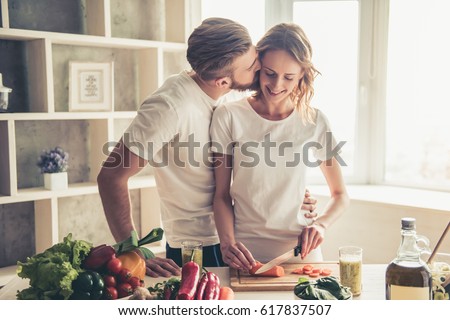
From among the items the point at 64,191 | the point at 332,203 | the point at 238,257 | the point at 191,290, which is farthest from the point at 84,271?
the point at 64,191

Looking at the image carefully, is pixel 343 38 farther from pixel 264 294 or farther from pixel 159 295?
pixel 159 295

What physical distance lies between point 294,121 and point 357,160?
4.80 feet

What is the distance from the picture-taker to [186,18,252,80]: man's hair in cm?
188

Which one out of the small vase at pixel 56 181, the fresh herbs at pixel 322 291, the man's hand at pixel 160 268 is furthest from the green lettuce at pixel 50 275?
the small vase at pixel 56 181

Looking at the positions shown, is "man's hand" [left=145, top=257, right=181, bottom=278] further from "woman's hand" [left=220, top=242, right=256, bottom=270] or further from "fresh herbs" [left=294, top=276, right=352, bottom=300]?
"fresh herbs" [left=294, top=276, right=352, bottom=300]

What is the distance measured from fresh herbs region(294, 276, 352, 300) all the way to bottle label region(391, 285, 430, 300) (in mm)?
114

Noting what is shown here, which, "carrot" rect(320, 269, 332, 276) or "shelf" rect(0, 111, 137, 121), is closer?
"carrot" rect(320, 269, 332, 276)

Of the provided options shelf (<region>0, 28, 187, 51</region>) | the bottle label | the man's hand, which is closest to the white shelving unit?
shelf (<region>0, 28, 187, 51</region>)

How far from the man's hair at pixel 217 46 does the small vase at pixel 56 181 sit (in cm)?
117

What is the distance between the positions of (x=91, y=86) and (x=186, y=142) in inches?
48.8

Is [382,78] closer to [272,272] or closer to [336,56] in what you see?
[336,56]

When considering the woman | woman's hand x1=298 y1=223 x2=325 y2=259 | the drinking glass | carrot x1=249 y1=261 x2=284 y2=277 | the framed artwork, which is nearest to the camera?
the drinking glass

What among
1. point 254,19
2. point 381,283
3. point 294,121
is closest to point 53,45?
point 254,19

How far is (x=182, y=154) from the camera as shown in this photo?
1918 mm
